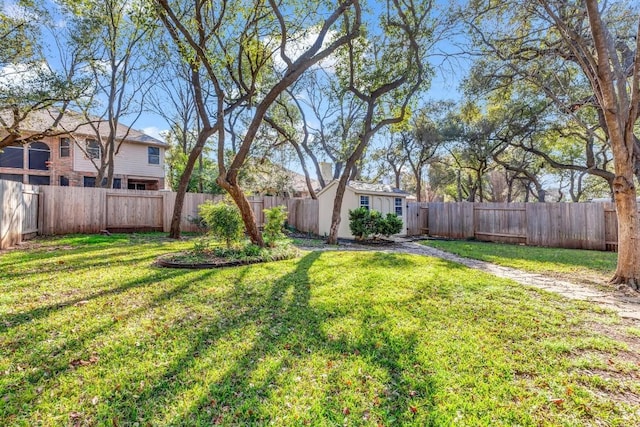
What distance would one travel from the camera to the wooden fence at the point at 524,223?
10281mm

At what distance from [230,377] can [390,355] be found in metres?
1.42

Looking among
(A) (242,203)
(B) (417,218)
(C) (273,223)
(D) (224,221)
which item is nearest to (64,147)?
(A) (242,203)

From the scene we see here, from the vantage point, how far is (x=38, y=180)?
55.6 feet

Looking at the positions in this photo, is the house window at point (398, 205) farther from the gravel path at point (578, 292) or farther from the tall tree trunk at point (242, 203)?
the tall tree trunk at point (242, 203)

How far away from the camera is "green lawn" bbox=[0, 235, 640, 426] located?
2.09 metres

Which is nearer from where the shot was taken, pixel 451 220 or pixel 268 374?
pixel 268 374

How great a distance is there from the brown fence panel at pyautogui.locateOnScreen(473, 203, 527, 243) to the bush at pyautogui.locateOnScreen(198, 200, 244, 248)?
11.2 meters

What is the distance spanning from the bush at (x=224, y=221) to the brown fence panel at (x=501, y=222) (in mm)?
11229

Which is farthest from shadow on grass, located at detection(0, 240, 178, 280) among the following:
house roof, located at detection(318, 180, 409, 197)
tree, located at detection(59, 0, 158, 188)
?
house roof, located at detection(318, 180, 409, 197)

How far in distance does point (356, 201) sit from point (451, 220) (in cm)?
519

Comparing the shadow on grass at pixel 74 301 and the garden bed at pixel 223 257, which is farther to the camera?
the garden bed at pixel 223 257

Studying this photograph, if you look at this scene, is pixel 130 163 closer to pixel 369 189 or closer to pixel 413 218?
pixel 369 189

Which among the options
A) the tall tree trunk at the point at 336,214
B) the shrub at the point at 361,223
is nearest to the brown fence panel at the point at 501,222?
the shrub at the point at 361,223

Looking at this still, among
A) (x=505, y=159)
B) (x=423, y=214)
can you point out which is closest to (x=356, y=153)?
(x=423, y=214)
